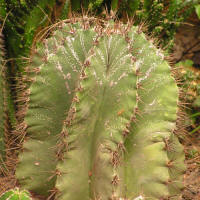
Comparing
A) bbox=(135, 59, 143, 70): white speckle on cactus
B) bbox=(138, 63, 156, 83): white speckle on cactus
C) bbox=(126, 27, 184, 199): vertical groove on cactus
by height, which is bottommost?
bbox=(126, 27, 184, 199): vertical groove on cactus

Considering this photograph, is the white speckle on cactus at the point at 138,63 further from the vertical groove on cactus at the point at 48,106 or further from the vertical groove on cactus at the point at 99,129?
the vertical groove on cactus at the point at 48,106

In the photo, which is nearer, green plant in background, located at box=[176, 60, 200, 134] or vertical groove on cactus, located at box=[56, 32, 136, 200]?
vertical groove on cactus, located at box=[56, 32, 136, 200]

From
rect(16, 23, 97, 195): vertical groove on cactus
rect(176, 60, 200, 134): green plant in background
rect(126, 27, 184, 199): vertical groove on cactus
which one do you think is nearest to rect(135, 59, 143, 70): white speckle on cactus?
rect(126, 27, 184, 199): vertical groove on cactus

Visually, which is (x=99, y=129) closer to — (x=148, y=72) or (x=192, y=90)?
(x=148, y=72)

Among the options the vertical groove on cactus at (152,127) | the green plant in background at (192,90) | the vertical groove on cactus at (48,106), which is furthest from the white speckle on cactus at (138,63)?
the green plant in background at (192,90)

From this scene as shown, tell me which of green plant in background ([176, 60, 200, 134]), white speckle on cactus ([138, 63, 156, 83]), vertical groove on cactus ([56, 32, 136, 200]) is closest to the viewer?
vertical groove on cactus ([56, 32, 136, 200])

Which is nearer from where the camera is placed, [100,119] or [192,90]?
[100,119]

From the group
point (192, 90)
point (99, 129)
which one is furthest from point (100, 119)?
point (192, 90)

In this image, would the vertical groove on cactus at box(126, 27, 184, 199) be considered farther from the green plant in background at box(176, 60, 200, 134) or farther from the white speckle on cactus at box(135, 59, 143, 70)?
the green plant in background at box(176, 60, 200, 134)
